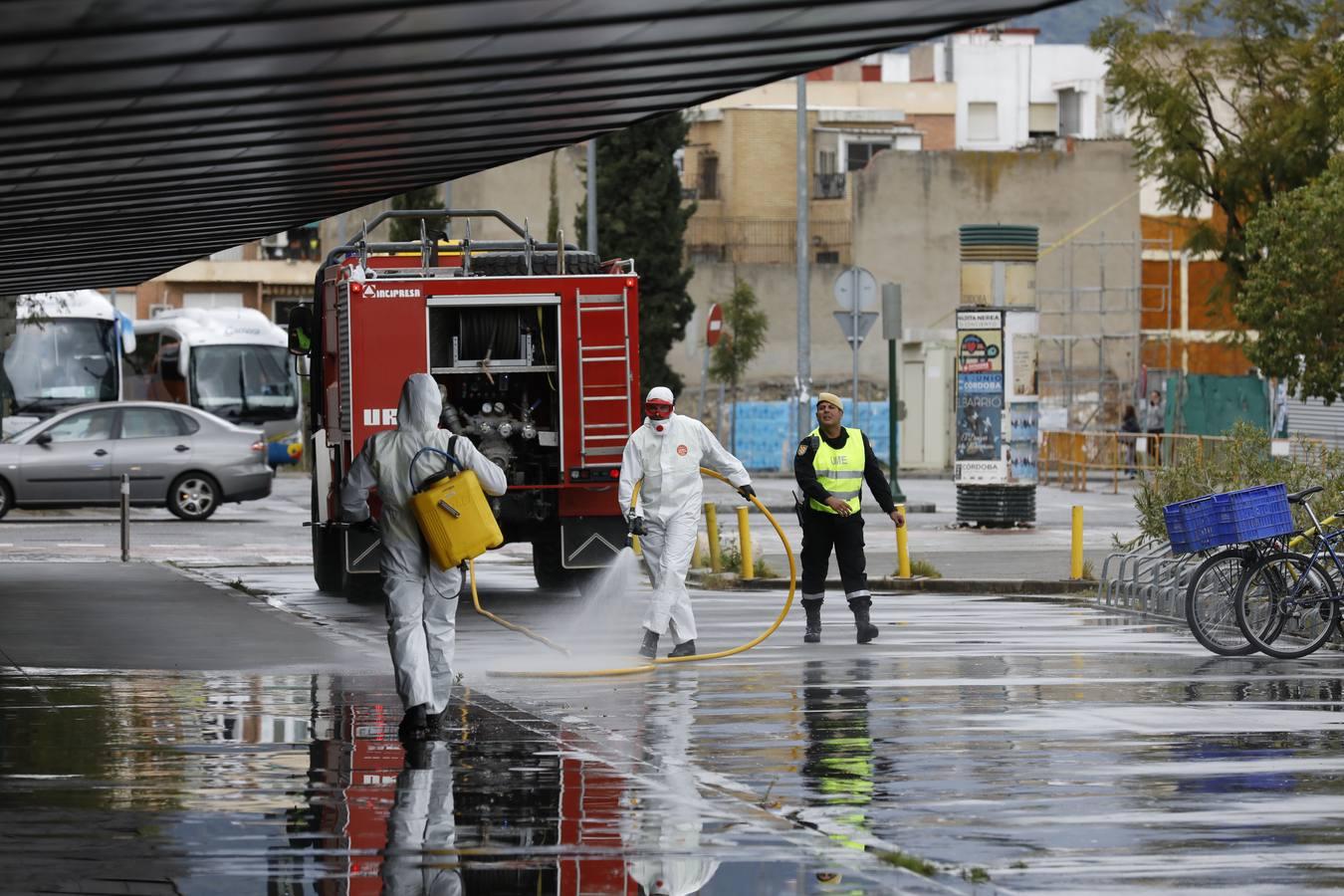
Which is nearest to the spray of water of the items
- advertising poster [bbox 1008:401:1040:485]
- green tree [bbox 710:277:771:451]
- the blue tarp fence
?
advertising poster [bbox 1008:401:1040:485]

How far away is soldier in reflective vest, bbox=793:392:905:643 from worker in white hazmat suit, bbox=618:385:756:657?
0.80 m

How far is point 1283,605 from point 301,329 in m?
9.80

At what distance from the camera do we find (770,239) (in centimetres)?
7194

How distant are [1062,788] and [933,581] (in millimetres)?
11716

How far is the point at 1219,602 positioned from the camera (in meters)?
15.5

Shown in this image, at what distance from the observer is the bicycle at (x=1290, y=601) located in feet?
49.1

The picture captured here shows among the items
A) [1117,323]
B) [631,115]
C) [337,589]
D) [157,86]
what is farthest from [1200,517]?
[1117,323]

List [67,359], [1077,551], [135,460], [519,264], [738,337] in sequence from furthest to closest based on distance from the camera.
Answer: [738,337]
[67,359]
[135,460]
[1077,551]
[519,264]

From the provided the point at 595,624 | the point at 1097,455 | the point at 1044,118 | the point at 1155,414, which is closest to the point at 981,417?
the point at 595,624

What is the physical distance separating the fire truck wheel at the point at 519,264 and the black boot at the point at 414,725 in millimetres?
8746

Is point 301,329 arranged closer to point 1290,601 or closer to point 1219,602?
point 1219,602

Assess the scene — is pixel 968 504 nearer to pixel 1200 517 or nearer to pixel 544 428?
pixel 544 428

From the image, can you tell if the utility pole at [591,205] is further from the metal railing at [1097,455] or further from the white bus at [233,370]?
the metal railing at [1097,455]

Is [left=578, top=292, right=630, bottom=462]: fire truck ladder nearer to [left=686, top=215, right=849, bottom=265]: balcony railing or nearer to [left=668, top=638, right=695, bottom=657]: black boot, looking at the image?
[left=668, top=638, right=695, bottom=657]: black boot
